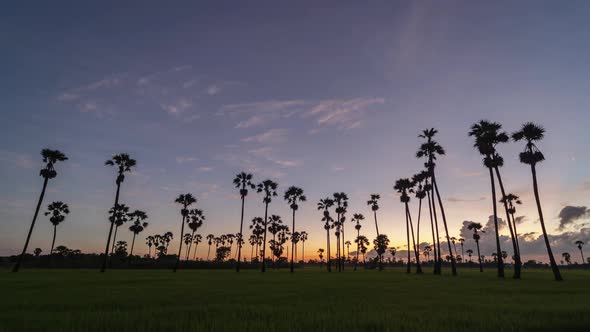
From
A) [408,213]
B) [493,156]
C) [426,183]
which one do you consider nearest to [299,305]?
[493,156]

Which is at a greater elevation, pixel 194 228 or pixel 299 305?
pixel 194 228

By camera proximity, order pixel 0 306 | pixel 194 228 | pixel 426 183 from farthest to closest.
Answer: pixel 194 228 → pixel 426 183 → pixel 0 306

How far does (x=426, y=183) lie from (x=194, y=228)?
6952 cm

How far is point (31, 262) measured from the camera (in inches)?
4596

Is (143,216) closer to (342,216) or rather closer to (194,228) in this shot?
(194,228)

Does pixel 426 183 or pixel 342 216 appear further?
pixel 342 216

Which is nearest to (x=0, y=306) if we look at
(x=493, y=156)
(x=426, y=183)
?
(x=493, y=156)

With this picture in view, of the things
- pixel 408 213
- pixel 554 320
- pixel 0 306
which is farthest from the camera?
pixel 408 213

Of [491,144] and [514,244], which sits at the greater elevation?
[491,144]

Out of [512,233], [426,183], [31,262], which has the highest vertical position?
[426,183]

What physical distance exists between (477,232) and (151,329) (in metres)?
128

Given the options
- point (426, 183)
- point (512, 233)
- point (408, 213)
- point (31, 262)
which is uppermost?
point (426, 183)

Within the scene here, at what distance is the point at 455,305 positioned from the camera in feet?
56.1

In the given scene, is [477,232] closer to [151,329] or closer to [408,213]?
[408,213]
